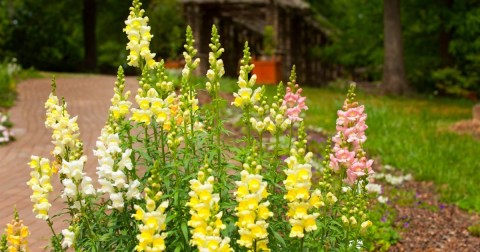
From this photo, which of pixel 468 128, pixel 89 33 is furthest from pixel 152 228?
pixel 89 33

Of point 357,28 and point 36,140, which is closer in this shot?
point 36,140

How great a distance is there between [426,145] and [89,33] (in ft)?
58.0

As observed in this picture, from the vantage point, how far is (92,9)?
25.0 meters

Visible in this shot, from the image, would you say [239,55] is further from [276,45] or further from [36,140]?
[36,140]

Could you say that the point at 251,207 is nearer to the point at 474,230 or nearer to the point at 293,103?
the point at 293,103

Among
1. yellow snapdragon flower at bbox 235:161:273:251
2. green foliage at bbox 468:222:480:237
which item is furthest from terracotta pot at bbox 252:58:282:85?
yellow snapdragon flower at bbox 235:161:273:251

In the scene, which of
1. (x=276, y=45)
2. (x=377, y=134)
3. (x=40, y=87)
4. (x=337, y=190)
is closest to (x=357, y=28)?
(x=276, y=45)

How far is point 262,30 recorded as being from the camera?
74.1ft

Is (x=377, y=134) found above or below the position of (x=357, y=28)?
below

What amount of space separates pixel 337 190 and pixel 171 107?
0.99 metres

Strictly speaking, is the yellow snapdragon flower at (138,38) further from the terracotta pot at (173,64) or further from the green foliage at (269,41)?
the terracotta pot at (173,64)

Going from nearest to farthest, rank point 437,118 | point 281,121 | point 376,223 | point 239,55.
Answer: point 281,121 → point 376,223 → point 437,118 → point 239,55

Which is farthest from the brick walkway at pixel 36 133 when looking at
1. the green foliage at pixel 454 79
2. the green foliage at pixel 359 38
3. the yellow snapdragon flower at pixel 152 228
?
the green foliage at pixel 454 79

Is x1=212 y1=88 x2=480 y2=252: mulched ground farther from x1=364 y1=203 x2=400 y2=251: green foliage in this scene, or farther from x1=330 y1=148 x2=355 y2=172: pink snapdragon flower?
x1=330 y1=148 x2=355 y2=172: pink snapdragon flower
